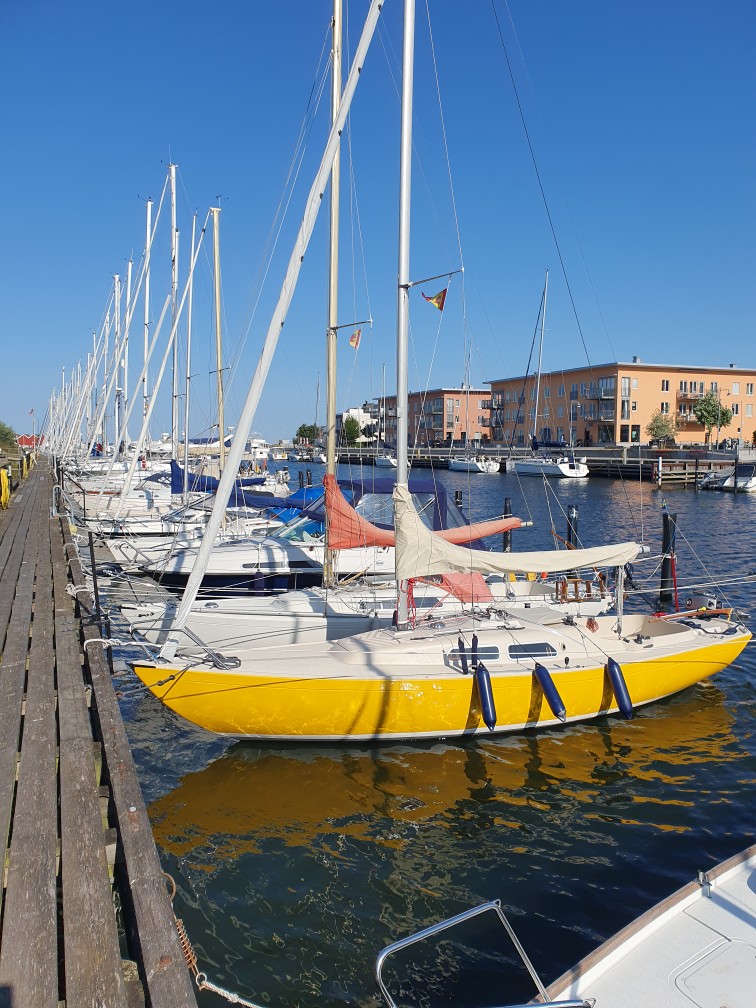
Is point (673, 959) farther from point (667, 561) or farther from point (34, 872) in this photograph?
point (667, 561)

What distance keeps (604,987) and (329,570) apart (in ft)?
35.7

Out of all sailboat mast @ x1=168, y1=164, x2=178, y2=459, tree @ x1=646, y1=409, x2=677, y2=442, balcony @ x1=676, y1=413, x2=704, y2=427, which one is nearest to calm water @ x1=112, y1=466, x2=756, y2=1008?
sailboat mast @ x1=168, y1=164, x2=178, y2=459

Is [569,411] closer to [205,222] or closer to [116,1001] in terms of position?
[205,222]

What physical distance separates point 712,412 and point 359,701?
3669 inches

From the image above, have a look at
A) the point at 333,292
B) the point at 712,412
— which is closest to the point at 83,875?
the point at 333,292

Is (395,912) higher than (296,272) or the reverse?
the reverse

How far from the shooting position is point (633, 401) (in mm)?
95188

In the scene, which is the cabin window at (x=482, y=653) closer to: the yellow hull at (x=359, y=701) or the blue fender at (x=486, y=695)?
the yellow hull at (x=359, y=701)

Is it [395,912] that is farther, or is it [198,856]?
[198,856]

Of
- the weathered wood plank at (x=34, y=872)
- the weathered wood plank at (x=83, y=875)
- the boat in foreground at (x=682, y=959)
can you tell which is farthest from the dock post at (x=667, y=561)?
the weathered wood plank at (x=34, y=872)

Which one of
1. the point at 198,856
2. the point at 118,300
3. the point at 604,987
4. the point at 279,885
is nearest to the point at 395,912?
the point at 279,885

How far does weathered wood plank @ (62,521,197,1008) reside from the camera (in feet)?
12.2

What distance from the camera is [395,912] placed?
25.6 feet

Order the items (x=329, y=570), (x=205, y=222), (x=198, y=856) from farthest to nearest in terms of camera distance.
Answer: (x=205, y=222)
(x=329, y=570)
(x=198, y=856)
